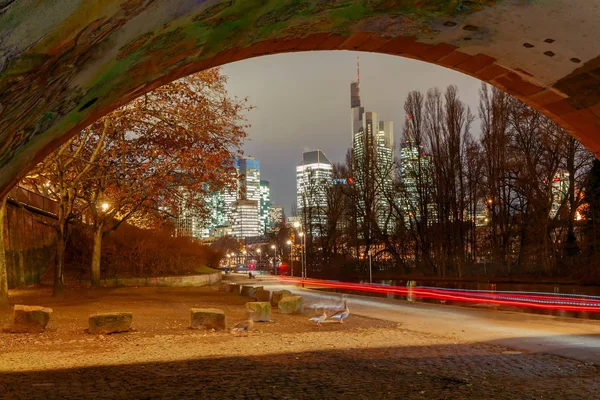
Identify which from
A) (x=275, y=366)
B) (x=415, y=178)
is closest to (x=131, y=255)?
(x=275, y=366)

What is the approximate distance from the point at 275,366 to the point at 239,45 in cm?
511

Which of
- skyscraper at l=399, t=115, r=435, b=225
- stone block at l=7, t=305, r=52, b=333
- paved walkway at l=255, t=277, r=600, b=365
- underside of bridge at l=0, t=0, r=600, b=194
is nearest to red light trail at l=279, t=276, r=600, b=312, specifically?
paved walkway at l=255, t=277, r=600, b=365

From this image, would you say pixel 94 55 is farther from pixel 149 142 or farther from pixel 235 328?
pixel 149 142

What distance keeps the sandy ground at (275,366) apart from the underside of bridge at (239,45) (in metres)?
3.19

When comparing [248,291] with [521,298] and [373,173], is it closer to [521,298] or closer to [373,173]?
[521,298]

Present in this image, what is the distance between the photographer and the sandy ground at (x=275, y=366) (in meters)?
6.57

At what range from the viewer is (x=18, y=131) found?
144 inches

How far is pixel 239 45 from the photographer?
15.7ft

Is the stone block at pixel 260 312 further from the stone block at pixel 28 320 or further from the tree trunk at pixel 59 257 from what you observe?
the tree trunk at pixel 59 257

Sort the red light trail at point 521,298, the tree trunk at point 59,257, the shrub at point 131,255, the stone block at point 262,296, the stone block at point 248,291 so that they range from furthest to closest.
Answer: the shrub at point 131,255 < the stone block at point 248,291 < the stone block at point 262,296 < the tree trunk at point 59,257 < the red light trail at point 521,298

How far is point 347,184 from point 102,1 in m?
60.1

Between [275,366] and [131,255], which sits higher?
[131,255]


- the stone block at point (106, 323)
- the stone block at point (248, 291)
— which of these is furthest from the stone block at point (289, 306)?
the stone block at point (248, 291)

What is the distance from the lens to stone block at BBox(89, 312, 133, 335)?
1146 centimetres
